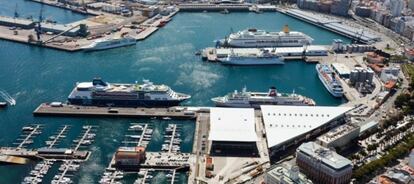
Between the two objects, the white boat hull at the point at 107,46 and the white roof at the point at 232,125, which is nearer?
the white roof at the point at 232,125

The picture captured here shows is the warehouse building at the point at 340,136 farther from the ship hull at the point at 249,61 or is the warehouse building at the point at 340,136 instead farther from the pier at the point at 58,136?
the pier at the point at 58,136

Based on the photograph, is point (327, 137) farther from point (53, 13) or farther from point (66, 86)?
point (53, 13)

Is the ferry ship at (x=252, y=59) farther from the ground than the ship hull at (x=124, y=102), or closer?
farther from the ground

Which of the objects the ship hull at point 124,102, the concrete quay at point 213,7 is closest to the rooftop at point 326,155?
the ship hull at point 124,102

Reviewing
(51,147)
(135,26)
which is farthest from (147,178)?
(135,26)

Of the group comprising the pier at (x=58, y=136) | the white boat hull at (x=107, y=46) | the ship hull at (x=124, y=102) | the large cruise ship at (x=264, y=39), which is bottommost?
the pier at (x=58, y=136)

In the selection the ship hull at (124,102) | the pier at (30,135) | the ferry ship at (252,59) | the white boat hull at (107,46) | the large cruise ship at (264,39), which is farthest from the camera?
the large cruise ship at (264,39)
